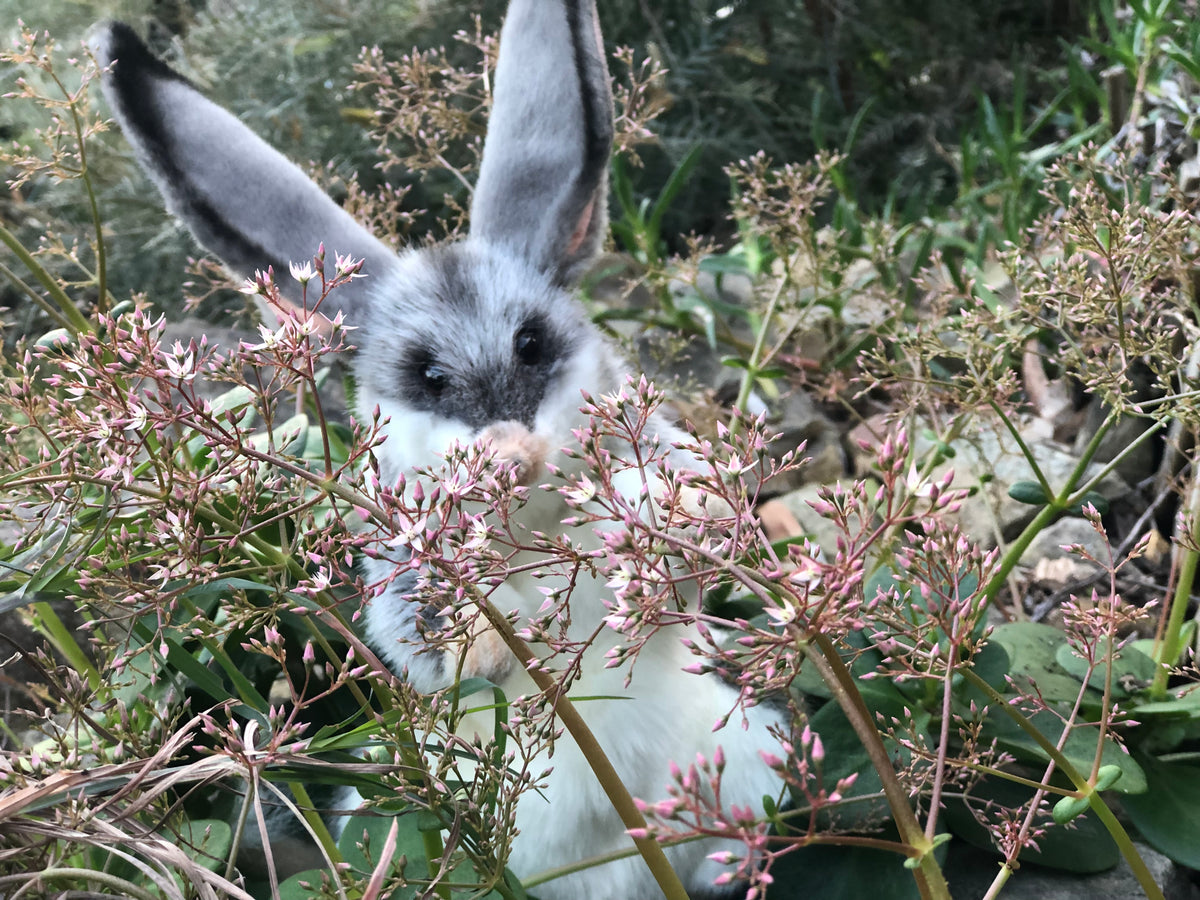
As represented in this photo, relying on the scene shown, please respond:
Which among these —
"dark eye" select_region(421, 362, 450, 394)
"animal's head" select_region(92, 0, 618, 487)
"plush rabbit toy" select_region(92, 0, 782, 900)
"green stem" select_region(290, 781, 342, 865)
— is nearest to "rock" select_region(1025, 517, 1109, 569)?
"plush rabbit toy" select_region(92, 0, 782, 900)

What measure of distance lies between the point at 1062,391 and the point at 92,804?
276cm

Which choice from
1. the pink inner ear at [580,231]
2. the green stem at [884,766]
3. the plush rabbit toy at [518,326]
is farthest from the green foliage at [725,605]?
the pink inner ear at [580,231]

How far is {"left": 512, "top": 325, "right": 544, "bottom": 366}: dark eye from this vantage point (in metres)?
1.75

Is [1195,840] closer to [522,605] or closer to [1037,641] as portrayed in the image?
[1037,641]

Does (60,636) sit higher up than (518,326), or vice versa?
(518,326)

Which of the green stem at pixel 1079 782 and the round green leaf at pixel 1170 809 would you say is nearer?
the green stem at pixel 1079 782

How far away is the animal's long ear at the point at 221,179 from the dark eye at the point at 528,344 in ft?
1.10

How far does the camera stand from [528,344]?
69.4 inches

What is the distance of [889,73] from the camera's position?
449 cm

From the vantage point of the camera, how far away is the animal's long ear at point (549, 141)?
174cm

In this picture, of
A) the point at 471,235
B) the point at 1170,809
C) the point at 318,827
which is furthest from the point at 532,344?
the point at 1170,809

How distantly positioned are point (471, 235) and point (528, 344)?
1.03ft

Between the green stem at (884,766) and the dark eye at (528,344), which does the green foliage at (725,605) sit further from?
the dark eye at (528,344)

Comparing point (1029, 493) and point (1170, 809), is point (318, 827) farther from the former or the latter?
point (1170, 809)
